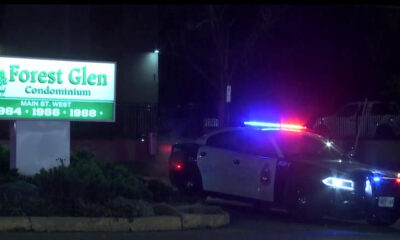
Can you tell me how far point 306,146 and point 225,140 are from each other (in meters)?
1.54

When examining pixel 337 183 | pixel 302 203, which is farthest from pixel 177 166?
pixel 337 183

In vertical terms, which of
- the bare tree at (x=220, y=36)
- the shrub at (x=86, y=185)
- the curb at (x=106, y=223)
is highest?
the bare tree at (x=220, y=36)

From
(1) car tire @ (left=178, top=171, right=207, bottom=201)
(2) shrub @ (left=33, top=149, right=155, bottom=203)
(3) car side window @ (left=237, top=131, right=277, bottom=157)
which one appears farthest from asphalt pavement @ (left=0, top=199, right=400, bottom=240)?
(3) car side window @ (left=237, top=131, right=277, bottom=157)

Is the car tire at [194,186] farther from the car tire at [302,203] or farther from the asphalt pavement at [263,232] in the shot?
the car tire at [302,203]

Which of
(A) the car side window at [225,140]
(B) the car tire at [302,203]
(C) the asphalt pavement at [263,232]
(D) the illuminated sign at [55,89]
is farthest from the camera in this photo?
(A) the car side window at [225,140]

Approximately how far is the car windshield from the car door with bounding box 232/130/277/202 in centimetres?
28

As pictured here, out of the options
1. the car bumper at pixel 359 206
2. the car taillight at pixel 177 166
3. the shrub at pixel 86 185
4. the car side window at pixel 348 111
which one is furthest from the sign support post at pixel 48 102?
the car side window at pixel 348 111

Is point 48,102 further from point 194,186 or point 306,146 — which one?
point 306,146

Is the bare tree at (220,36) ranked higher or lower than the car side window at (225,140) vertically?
higher

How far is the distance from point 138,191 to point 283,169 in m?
2.46

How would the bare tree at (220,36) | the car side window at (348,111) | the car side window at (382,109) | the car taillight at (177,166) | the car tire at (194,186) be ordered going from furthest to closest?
1. the car side window at (348,111)
2. the bare tree at (220,36)
3. the car side window at (382,109)
4. the car taillight at (177,166)
5. the car tire at (194,186)

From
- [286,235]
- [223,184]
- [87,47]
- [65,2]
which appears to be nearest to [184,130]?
[87,47]

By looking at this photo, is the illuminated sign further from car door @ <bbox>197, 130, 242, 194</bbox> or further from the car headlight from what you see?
the car headlight

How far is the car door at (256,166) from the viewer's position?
1098 centimetres
